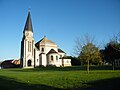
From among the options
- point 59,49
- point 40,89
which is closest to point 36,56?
point 59,49

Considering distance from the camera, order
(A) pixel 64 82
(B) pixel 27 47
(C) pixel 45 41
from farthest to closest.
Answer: (C) pixel 45 41 → (B) pixel 27 47 → (A) pixel 64 82

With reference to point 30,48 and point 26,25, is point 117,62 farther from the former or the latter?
point 26,25

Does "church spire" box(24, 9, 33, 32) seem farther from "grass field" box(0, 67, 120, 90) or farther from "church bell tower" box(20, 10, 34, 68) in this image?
"grass field" box(0, 67, 120, 90)

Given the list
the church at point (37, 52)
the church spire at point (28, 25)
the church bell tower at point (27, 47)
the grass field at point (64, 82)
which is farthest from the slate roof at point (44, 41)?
the grass field at point (64, 82)

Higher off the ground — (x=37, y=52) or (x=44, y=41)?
(x=44, y=41)

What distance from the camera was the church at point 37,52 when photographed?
77.4 m

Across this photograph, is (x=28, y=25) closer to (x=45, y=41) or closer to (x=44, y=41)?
(x=44, y=41)

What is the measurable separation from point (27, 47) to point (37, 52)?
19.8ft

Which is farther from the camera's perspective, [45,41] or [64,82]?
[45,41]

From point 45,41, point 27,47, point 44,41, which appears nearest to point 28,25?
point 27,47

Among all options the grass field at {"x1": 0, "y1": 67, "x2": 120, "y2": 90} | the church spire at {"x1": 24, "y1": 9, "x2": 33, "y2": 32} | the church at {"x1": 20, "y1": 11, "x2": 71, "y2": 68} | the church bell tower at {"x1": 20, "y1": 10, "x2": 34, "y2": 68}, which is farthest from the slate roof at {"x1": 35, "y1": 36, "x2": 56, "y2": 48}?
the grass field at {"x1": 0, "y1": 67, "x2": 120, "y2": 90}

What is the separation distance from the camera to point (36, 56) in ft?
266

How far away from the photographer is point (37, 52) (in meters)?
82.3

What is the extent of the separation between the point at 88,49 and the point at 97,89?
2260 centimetres
